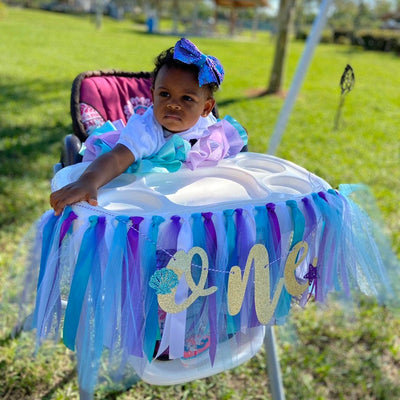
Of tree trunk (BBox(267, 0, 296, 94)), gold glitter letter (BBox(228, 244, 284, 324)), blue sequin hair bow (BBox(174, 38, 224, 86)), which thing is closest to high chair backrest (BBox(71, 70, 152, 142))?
blue sequin hair bow (BBox(174, 38, 224, 86))

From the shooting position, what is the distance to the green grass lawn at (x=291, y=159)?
6.21 feet

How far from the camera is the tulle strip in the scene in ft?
3.27

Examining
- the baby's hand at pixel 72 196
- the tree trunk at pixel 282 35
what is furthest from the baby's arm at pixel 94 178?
the tree trunk at pixel 282 35

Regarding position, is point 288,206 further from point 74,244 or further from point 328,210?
point 74,244

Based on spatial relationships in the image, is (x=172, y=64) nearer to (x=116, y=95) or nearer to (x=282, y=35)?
(x=116, y=95)

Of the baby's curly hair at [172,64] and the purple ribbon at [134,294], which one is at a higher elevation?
the baby's curly hair at [172,64]

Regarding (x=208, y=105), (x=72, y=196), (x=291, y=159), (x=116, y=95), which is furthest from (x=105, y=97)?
(x=291, y=159)

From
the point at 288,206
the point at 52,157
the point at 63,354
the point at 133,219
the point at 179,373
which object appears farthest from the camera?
the point at 52,157

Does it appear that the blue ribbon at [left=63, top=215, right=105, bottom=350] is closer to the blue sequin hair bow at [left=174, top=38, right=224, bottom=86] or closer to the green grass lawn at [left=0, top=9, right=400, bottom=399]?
the blue sequin hair bow at [left=174, top=38, right=224, bottom=86]

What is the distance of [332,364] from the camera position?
2.06 metres

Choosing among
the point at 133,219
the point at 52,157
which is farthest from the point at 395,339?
the point at 52,157

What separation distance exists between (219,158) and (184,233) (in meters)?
0.46

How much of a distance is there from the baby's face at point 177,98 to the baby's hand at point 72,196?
1.18 feet

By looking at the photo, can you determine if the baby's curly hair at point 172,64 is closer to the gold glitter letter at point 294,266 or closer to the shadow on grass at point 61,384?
the gold glitter letter at point 294,266
